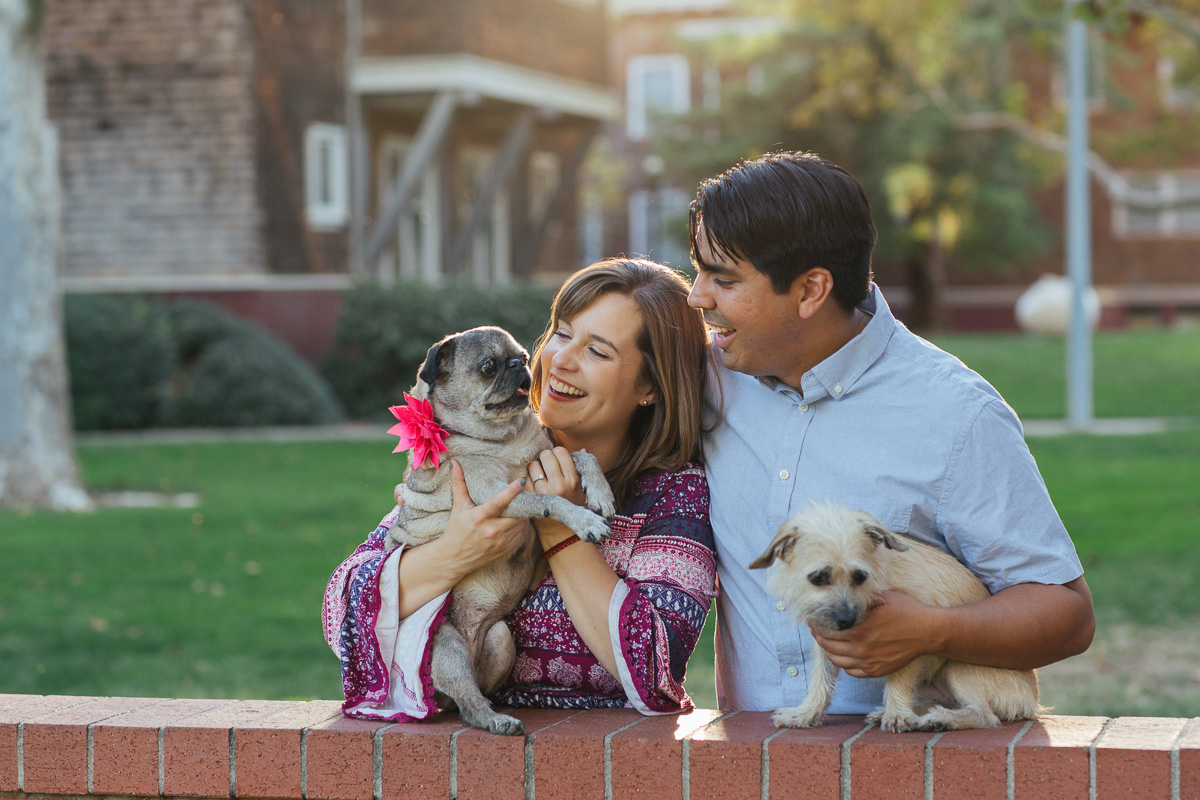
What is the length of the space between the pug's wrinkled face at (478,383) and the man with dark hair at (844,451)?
619 mm

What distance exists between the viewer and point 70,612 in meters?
8.36

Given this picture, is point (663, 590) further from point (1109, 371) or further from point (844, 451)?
point (1109, 371)

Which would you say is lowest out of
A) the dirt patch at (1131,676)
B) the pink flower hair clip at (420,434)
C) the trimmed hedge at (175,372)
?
the dirt patch at (1131,676)

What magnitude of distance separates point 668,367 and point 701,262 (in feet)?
1.16

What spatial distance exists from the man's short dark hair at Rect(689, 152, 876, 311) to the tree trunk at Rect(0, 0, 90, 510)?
1049cm

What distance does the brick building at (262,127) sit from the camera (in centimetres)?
1950

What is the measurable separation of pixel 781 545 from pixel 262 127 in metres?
18.0

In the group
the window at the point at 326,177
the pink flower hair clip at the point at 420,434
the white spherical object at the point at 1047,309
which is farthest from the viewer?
the white spherical object at the point at 1047,309

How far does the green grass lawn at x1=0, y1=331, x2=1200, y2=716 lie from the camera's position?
7.21 m

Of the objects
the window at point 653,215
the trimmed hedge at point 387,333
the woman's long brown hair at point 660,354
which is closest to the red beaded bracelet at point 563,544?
the woman's long brown hair at point 660,354

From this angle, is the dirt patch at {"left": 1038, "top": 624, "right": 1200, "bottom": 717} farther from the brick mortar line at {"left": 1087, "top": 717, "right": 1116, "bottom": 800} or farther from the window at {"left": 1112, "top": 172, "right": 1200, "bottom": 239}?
the window at {"left": 1112, "top": 172, "right": 1200, "bottom": 239}

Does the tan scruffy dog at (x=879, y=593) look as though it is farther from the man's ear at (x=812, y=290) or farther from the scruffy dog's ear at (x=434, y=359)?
the scruffy dog's ear at (x=434, y=359)

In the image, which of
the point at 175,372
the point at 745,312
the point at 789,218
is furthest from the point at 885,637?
the point at 175,372

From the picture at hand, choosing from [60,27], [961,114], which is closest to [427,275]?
Result: [60,27]
